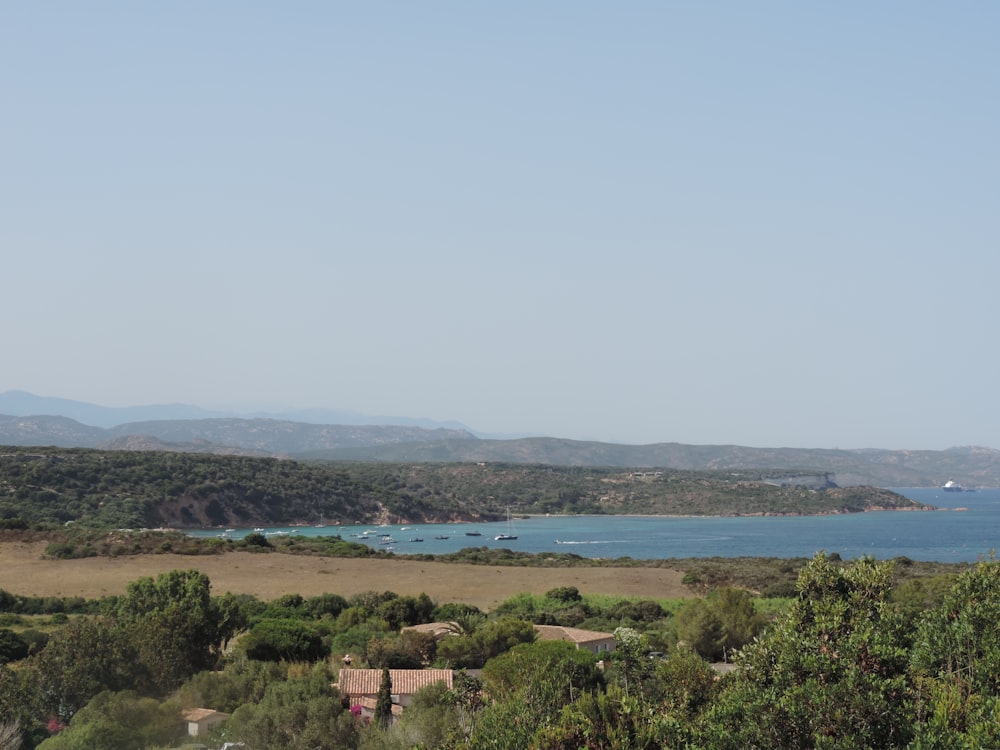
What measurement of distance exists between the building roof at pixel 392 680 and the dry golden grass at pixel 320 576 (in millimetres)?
21999

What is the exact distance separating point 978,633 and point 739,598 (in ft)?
63.9

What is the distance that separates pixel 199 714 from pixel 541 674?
840 centimetres

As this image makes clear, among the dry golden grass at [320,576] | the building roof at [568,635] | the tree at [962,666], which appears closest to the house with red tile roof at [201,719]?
the building roof at [568,635]

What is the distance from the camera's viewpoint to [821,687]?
11203 millimetres

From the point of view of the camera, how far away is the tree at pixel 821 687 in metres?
10.7

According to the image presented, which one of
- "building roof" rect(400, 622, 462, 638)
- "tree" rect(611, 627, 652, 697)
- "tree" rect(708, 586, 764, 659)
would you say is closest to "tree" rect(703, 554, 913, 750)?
"tree" rect(611, 627, 652, 697)

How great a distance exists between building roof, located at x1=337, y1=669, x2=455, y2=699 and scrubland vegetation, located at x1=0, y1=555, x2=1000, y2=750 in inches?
33.6

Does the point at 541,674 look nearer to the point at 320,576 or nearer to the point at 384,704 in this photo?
the point at 384,704

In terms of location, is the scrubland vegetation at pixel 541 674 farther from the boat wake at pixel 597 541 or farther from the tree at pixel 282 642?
the boat wake at pixel 597 541

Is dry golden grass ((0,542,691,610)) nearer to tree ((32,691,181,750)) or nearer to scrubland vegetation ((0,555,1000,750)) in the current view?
scrubland vegetation ((0,555,1000,750))

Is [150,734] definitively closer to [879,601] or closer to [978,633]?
[879,601]

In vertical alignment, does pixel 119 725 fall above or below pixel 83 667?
below

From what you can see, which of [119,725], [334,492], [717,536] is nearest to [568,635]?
[119,725]

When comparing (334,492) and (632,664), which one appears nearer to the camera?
(632,664)
